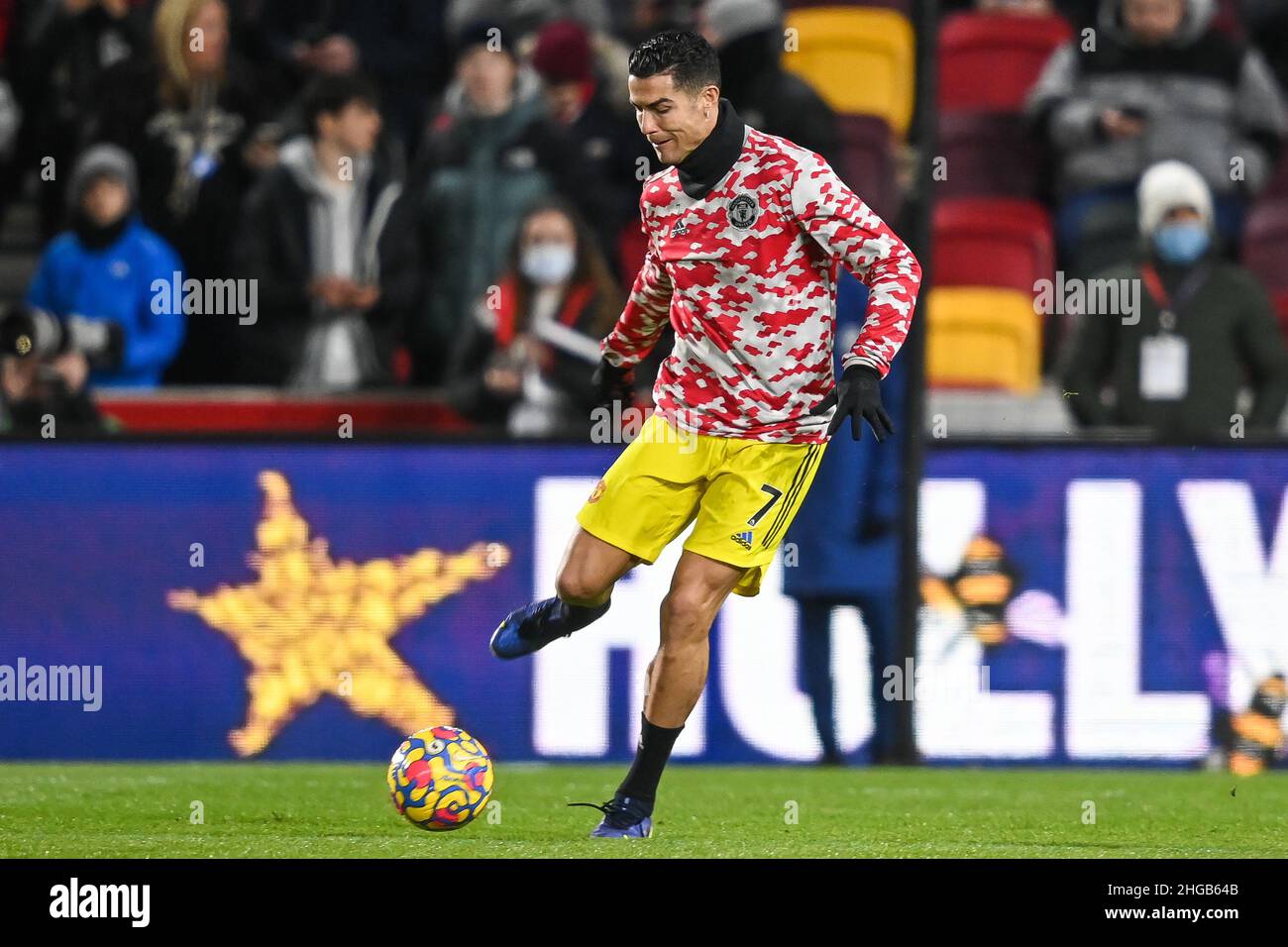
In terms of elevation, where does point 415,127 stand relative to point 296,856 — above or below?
above

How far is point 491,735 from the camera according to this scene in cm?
920

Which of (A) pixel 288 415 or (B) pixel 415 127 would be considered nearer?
(A) pixel 288 415

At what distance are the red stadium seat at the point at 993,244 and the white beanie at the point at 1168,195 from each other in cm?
54

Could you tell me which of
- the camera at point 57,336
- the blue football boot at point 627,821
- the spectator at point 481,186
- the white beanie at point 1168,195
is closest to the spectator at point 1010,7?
the white beanie at point 1168,195

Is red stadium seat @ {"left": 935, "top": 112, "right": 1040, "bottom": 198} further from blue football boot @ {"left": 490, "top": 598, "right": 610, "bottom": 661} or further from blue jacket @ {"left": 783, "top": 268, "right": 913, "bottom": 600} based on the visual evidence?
blue football boot @ {"left": 490, "top": 598, "right": 610, "bottom": 661}

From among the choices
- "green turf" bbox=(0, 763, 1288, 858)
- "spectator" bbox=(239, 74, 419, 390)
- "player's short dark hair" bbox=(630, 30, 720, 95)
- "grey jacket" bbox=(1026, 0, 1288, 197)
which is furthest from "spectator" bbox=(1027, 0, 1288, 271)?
"player's short dark hair" bbox=(630, 30, 720, 95)

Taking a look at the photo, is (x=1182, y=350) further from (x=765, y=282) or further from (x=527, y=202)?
(x=765, y=282)

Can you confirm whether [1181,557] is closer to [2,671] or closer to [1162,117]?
[1162,117]

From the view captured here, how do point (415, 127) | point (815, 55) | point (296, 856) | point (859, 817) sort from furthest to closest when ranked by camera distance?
1. point (415, 127)
2. point (815, 55)
3. point (859, 817)
4. point (296, 856)

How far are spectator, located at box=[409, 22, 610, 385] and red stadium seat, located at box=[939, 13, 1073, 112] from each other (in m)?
2.10

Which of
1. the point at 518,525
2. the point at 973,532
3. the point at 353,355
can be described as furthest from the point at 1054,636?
the point at 353,355

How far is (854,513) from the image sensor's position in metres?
9.43

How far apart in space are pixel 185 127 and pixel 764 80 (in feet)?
8.48

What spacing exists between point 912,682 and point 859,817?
226 centimetres
